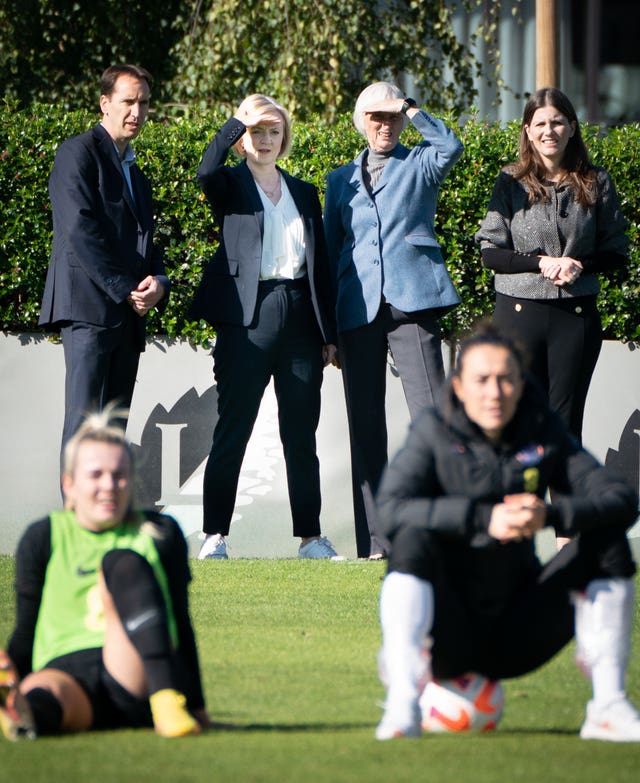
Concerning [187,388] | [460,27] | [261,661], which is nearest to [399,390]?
[187,388]

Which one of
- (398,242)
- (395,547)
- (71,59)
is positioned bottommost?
(395,547)

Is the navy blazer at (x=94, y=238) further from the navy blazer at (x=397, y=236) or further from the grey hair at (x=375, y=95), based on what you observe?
the grey hair at (x=375, y=95)

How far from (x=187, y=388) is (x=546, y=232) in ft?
7.85

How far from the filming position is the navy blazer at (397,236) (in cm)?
695

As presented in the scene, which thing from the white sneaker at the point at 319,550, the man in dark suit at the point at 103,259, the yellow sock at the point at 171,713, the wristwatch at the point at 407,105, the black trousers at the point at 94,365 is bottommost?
the yellow sock at the point at 171,713

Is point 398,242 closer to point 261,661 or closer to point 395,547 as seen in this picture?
point 261,661

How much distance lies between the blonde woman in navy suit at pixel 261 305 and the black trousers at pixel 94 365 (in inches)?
15.7

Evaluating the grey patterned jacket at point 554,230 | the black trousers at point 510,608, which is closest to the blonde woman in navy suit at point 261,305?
the grey patterned jacket at point 554,230

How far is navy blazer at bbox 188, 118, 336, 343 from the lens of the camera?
6.85 meters

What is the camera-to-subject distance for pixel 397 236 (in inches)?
277

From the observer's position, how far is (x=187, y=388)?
812 centimetres

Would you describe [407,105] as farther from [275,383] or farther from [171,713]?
[171,713]

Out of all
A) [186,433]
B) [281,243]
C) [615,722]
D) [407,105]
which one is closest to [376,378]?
[281,243]

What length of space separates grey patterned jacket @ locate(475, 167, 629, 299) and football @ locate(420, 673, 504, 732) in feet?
10.6
